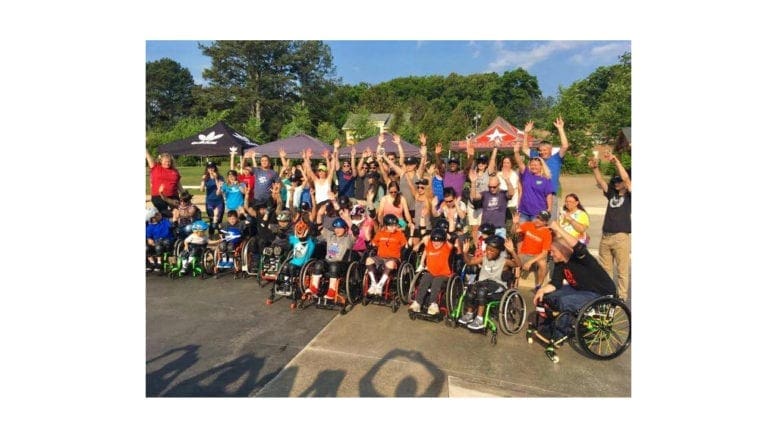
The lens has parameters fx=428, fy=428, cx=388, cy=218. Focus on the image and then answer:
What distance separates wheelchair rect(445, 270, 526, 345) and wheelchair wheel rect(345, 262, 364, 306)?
1.43 meters

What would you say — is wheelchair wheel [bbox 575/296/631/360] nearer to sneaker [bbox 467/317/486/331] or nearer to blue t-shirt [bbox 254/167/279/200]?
sneaker [bbox 467/317/486/331]

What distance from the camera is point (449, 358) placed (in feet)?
15.3

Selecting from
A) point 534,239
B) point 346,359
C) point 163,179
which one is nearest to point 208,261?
point 163,179

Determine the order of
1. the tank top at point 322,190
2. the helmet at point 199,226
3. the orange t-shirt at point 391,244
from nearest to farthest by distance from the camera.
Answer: the orange t-shirt at point 391,244
the helmet at point 199,226
the tank top at point 322,190

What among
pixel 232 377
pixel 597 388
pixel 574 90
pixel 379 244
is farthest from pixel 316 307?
pixel 574 90

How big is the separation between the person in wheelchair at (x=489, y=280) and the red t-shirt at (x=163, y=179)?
6568 millimetres

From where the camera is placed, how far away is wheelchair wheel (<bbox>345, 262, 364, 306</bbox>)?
6.03m

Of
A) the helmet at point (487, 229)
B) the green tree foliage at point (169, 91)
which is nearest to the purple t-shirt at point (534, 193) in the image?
the helmet at point (487, 229)

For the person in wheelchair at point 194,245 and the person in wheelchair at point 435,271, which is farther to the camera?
the person in wheelchair at point 194,245

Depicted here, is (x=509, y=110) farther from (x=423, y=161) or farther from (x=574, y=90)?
(x=423, y=161)

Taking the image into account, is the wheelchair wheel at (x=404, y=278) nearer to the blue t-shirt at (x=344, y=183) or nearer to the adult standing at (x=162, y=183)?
the blue t-shirt at (x=344, y=183)

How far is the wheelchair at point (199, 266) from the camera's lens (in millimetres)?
7605

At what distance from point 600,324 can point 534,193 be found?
253 cm

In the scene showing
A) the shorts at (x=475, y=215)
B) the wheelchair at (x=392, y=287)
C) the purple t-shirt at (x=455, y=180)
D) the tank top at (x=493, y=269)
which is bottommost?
the wheelchair at (x=392, y=287)
